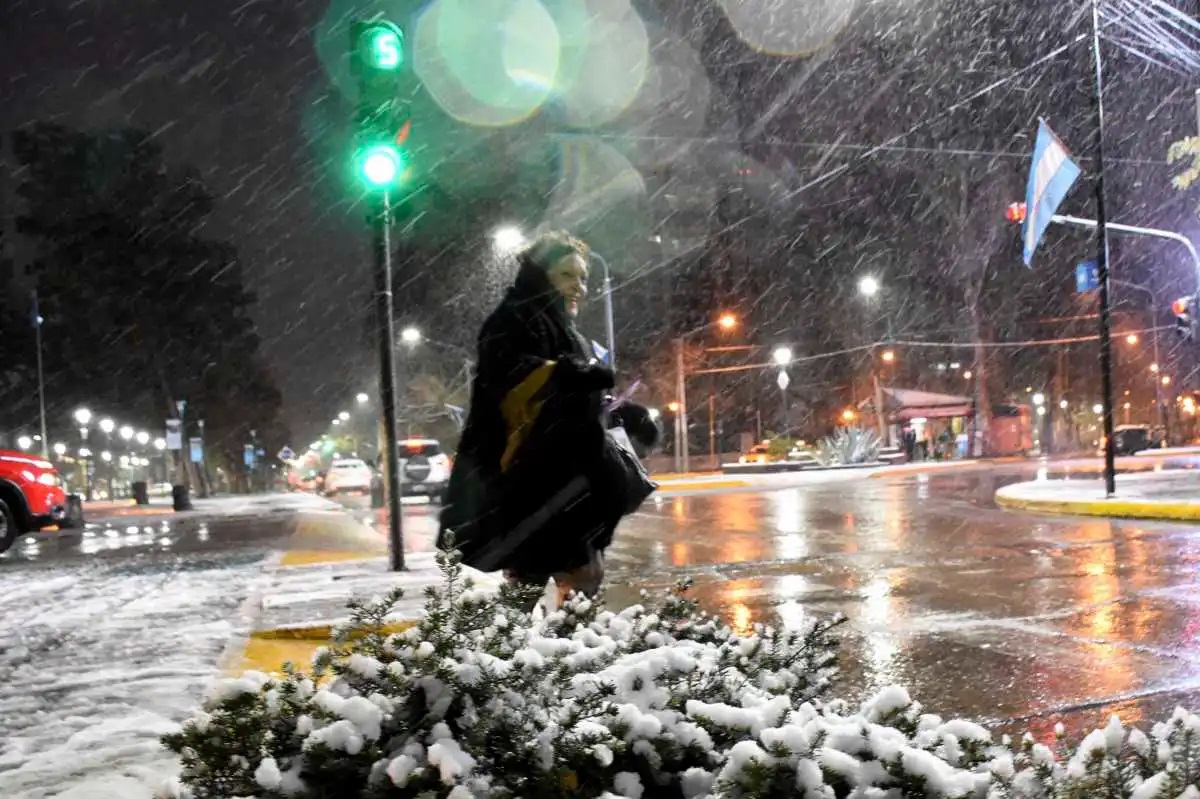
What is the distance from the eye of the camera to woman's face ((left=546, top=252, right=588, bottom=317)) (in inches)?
141

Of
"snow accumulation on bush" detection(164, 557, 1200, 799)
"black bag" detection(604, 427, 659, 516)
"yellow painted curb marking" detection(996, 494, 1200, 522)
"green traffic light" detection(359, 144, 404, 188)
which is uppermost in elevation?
"green traffic light" detection(359, 144, 404, 188)

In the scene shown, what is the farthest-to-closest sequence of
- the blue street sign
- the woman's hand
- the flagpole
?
the blue street sign, the flagpole, the woman's hand

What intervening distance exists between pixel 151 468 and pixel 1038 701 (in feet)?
476

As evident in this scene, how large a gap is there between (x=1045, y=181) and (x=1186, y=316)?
734 cm

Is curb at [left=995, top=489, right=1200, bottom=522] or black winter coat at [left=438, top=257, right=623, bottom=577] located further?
curb at [left=995, top=489, right=1200, bottom=522]

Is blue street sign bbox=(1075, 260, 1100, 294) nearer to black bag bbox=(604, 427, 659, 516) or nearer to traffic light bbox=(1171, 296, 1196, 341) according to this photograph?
traffic light bbox=(1171, 296, 1196, 341)

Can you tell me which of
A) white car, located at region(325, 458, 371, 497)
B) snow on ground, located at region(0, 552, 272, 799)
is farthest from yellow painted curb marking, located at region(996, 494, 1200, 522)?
white car, located at region(325, 458, 371, 497)

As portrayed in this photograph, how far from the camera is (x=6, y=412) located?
3997 centimetres

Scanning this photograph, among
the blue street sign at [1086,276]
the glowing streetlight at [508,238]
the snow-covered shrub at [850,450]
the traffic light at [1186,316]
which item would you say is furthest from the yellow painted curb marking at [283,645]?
the snow-covered shrub at [850,450]

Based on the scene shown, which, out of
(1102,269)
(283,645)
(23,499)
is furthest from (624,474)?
(1102,269)

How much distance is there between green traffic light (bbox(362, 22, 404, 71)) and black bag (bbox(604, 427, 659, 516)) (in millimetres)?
5310

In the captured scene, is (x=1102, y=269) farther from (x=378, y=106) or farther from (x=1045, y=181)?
(x=378, y=106)

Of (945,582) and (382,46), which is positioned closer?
(945,582)

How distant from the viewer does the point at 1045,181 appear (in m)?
14.5
